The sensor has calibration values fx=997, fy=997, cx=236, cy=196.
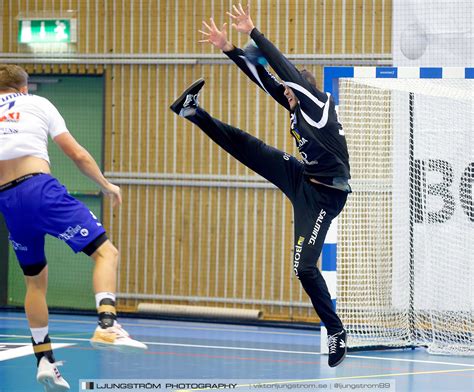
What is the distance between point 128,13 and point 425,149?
530 cm

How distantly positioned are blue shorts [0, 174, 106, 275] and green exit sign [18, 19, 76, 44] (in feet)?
25.4

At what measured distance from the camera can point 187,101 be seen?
8.76m

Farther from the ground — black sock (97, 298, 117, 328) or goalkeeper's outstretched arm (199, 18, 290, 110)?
goalkeeper's outstretched arm (199, 18, 290, 110)

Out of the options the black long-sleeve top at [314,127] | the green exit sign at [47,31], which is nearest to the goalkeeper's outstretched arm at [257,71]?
the black long-sleeve top at [314,127]

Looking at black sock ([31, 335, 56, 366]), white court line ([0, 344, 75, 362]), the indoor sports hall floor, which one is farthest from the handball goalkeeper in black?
white court line ([0, 344, 75, 362])

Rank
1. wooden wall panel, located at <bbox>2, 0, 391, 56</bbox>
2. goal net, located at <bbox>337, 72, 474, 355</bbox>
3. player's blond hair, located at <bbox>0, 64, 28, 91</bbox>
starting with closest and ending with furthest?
1. player's blond hair, located at <bbox>0, 64, 28, 91</bbox>
2. goal net, located at <bbox>337, 72, 474, 355</bbox>
3. wooden wall panel, located at <bbox>2, 0, 391, 56</bbox>

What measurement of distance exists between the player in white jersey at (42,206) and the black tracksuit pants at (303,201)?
73.7 inches

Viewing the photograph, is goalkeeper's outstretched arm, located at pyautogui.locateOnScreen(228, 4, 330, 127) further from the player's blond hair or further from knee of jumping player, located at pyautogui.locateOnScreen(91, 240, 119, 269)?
knee of jumping player, located at pyautogui.locateOnScreen(91, 240, 119, 269)

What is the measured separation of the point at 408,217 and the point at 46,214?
5.37 metres

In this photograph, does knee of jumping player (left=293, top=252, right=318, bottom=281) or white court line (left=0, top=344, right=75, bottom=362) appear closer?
knee of jumping player (left=293, top=252, right=318, bottom=281)

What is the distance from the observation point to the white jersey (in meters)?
7.09

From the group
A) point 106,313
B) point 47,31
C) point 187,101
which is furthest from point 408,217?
point 47,31

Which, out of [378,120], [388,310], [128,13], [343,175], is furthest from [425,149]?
[128,13]

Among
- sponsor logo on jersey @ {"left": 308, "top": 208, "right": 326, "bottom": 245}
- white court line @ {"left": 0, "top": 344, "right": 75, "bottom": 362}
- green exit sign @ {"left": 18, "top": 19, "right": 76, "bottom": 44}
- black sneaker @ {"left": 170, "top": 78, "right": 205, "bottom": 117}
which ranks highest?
green exit sign @ {"left": 18, "top": 19, "right": 76, "bottom": 44}
